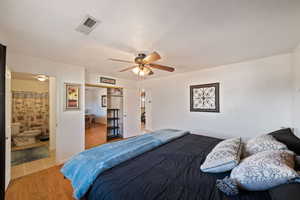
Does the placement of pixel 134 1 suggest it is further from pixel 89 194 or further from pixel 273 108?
pixel 273 108

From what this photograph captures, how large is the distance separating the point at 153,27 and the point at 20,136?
16.7 feet

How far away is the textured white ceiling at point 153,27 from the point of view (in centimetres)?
127

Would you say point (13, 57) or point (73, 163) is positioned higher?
point (13, 57)

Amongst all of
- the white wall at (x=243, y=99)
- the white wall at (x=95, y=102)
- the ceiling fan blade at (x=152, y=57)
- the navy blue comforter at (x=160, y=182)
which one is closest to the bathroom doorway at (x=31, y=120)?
the navy blue comforter at (x=160, y=182)

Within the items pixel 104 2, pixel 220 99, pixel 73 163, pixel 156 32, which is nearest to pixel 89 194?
pixel 73 163

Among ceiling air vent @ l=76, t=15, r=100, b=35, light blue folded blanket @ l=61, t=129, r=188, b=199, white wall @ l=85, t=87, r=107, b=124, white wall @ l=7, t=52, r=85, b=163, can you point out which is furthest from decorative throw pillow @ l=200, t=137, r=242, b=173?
white wall @ l=85, t=87, r=107, b=124

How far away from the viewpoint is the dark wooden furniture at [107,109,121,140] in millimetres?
5078

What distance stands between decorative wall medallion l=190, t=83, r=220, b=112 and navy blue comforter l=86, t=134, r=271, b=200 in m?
2.20

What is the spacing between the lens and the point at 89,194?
47.6 inches

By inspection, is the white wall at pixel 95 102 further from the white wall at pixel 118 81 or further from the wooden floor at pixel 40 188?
the wooden floor at pixel 40 188

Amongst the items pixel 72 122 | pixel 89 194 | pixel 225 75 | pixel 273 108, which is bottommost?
pixel 89 194

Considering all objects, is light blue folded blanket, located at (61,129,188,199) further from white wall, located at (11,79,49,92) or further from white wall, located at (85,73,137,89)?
white wall, located at (11,79,49,92)

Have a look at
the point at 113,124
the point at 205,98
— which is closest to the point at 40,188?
the point at 113,124

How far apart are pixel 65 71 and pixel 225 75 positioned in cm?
409
